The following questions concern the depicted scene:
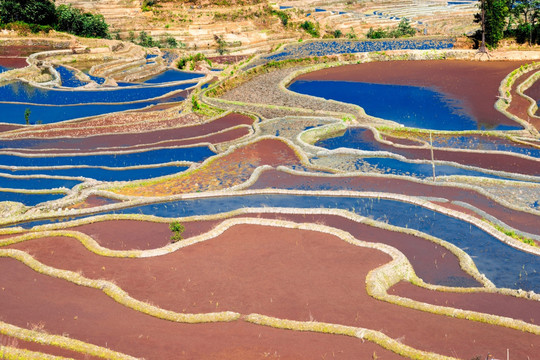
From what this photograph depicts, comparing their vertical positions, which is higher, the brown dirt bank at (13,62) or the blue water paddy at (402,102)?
the brown dirt bank at (13,62)

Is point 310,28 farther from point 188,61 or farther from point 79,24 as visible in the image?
point 79,24

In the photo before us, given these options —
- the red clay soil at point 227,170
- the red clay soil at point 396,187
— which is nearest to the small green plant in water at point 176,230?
the red clay soil at point 227,170

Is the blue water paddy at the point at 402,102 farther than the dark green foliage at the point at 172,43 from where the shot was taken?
No

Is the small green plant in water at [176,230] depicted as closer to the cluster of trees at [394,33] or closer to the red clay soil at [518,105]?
the red clay soil at [518,105]

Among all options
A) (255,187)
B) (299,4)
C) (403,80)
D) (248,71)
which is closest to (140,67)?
(248,71)

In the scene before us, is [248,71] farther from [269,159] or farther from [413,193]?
[413,193]

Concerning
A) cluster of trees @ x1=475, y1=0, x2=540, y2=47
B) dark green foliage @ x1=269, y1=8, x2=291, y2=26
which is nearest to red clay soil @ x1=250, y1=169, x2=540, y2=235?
cluster of trees @ x1=475, y1=0, x2=540, y2=47

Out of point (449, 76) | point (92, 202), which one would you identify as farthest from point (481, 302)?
point (449, 76)
